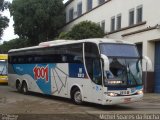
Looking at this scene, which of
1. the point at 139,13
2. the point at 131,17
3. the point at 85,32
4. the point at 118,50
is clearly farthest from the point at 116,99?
the point at 85,32

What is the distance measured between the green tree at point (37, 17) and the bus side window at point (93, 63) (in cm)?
3095

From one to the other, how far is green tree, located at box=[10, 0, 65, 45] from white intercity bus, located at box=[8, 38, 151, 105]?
2637 cm

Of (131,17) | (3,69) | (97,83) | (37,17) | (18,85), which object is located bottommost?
(18,85)

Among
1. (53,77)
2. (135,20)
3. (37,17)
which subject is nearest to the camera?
(53,77)

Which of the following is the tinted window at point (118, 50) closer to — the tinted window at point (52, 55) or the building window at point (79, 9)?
the tinted window at point (52, 55)

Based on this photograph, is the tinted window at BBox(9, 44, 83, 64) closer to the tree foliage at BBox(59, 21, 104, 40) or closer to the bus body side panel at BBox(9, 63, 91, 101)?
the bus body side panel at BBox(9, 63, 91, 101)

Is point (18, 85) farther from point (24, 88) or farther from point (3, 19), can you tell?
point (3, 19)

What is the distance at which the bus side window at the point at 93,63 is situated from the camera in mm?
18062

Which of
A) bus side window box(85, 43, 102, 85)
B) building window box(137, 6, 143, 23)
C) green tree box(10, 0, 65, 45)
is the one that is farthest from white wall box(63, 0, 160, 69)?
bus side window box(85, 43, 102, 85)

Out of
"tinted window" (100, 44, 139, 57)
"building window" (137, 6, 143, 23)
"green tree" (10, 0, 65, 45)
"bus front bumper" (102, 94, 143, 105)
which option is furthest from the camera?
"green tree" (10, 0, 65, 45)

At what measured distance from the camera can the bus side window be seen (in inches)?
711

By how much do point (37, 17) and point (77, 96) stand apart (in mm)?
30757

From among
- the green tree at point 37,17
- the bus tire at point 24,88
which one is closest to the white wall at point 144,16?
the bus tire at point 24,88

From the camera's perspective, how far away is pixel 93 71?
18.5 metres
